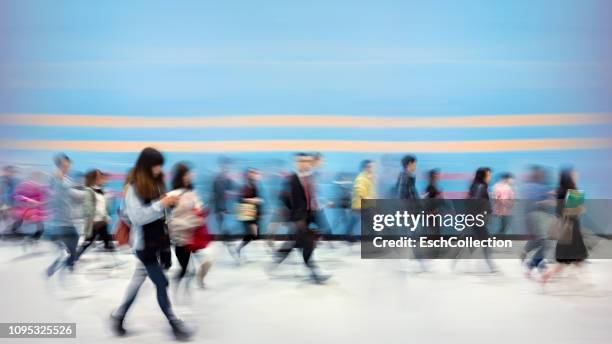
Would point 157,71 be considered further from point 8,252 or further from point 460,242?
point 460,242

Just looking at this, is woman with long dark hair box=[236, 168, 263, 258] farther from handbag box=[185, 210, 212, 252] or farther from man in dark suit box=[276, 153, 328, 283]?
handbag box=[185, 210, 212, 252]

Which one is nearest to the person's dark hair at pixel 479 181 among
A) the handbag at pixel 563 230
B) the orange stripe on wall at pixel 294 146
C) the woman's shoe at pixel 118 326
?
the handbag at pixel 563 230

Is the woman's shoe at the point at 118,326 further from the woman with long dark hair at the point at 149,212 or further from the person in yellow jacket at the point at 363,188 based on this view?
the person in yellow jacket at the point at 363,188

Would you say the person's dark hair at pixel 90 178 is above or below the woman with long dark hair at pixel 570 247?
above

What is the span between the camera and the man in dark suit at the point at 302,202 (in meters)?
5.27

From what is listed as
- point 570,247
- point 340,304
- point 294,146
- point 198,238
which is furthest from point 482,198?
point 198,238

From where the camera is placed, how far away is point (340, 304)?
4770 mm

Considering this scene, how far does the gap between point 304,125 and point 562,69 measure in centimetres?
442

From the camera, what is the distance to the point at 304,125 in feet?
27.3

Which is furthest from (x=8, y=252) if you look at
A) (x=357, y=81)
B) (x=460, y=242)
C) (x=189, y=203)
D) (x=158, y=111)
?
(x=460, y=242)

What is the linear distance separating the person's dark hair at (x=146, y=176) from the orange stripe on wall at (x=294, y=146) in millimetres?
4881

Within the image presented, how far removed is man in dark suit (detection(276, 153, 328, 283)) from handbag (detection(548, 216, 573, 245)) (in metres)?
2.61

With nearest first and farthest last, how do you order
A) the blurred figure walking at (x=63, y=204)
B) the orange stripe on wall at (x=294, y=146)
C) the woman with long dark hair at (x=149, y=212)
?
1. the woman with long dark hair at (x=149, y=212)
2. the blurred figure walking at (x=63, y=204)
3. the orange stripe on wall at (x=294, y=146)

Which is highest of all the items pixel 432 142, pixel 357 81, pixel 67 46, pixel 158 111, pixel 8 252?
pixel 67 46
